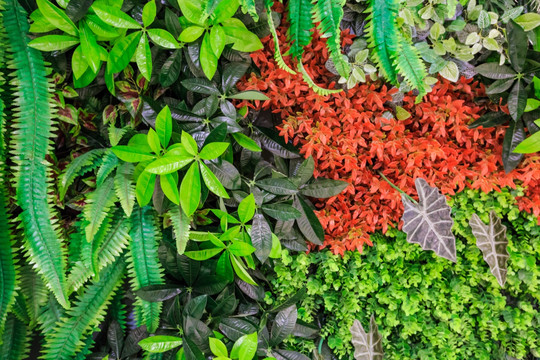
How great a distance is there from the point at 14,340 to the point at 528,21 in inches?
96.5

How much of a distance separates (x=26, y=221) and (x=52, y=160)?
0.99 feet

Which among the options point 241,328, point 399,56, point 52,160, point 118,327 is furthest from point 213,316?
point 399,56

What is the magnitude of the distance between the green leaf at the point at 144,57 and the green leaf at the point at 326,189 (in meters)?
0.81

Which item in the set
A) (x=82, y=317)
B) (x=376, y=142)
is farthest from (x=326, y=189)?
(x=82, y=317)

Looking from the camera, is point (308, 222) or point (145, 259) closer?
point (145, 259)

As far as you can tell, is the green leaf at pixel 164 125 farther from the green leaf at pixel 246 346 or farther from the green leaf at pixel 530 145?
the green leaf at pixel 530 145

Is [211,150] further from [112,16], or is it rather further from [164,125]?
[112,16]

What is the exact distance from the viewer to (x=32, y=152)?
1.33 meters

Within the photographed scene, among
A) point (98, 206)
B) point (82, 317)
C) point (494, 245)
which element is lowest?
point (494, 245)

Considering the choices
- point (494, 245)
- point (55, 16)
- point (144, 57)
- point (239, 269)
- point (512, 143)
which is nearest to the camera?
point (55, 16)

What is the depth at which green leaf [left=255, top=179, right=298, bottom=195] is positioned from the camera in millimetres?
1539

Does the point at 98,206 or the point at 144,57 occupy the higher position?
the point at 144,57

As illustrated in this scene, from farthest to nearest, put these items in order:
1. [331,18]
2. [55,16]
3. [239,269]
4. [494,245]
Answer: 1. [494,245]
2. [239,269]
3. [55,16]
4. [331,18]

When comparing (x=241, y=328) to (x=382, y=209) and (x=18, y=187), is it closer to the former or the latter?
(x=382, y=209)
